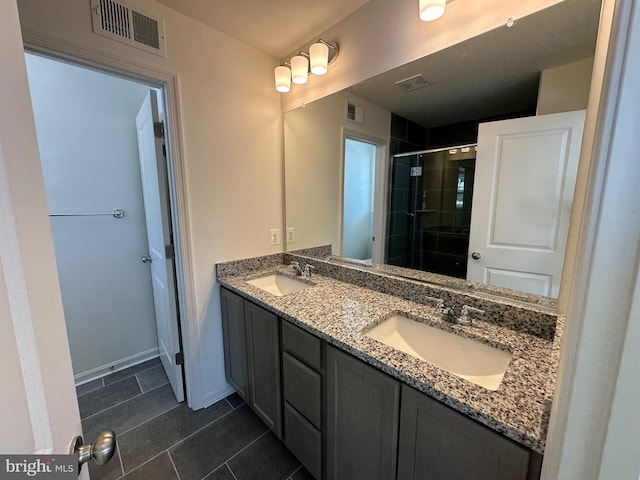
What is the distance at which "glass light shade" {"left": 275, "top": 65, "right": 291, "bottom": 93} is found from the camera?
5.68 ft

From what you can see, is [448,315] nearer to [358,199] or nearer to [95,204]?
[358,199]

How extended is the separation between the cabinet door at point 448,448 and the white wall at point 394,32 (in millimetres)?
1387

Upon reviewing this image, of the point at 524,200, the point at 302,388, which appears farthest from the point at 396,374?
the point at 524,200

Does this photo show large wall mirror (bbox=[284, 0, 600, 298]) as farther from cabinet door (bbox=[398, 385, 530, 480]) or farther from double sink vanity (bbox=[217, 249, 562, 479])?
cabinet door (bbox=[398, 385, 530, 480])

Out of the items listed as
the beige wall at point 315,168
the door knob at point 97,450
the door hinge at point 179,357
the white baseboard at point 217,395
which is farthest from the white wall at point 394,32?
the white baseboard at point 217,395

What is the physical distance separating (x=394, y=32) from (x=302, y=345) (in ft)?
5.16

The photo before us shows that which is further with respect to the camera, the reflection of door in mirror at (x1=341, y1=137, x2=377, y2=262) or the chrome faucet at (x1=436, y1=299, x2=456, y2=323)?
the reflection of door in mirror at (x1=341, y1=137, x2=377, y2=262)

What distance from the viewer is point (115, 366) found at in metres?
2.20

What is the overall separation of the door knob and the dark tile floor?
1192 mm

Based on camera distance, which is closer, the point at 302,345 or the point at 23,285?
the point at 23,285

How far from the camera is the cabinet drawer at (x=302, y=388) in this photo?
1171 millimetres

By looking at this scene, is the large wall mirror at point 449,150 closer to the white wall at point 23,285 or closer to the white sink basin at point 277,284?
the white sink basin at point 277,284

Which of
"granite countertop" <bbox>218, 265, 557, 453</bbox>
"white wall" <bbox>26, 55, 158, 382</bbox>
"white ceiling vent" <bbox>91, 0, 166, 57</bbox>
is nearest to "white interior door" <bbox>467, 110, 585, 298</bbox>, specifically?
"granite countertop" <bbox>218, 265, 557, 453</bbox>

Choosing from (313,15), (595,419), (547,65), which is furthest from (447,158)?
(595,419)
